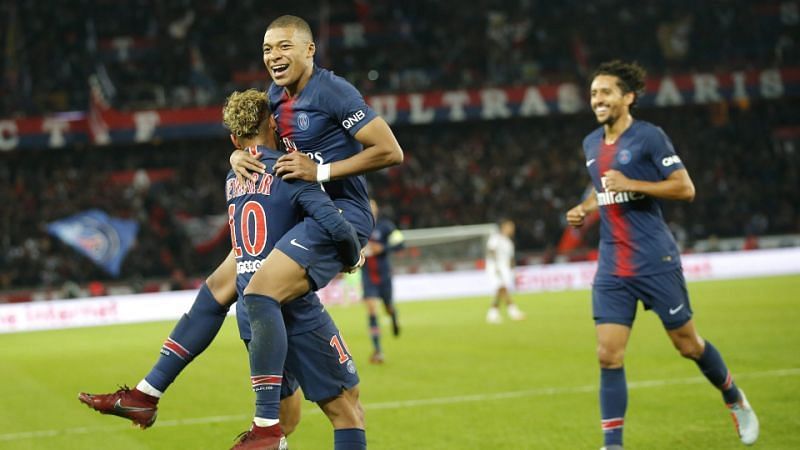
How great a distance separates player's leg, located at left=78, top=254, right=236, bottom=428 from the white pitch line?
3.89 m

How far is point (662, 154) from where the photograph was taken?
280 inches

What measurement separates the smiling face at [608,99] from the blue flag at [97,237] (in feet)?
78.1

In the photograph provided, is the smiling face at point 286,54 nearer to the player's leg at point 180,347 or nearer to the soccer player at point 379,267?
the player's leg at point 180,347

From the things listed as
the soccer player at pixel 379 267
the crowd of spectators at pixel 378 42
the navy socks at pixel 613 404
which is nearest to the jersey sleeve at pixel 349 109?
the navy socks at pixel 613 404

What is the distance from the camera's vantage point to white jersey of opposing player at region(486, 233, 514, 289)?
21.9 m

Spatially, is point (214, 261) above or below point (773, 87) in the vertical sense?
below

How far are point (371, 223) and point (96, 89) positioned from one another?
26.9m

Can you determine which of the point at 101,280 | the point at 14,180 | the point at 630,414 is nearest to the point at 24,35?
the point at 14,180

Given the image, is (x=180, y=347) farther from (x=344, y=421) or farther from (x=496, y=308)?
(x=496, y=308)

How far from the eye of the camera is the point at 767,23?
37719 mm

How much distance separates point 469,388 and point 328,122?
6085 millimetres

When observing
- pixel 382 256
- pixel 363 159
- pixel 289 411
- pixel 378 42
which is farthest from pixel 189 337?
pixel 378 42

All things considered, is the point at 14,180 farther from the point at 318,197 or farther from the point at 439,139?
the point at 318,197

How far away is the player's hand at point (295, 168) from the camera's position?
18.1ft
